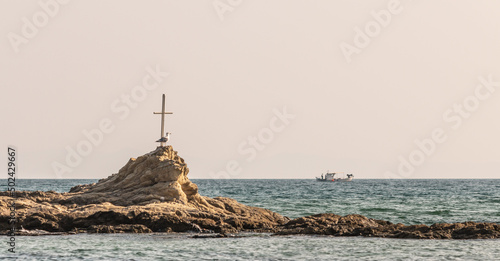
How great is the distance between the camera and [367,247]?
108 feet

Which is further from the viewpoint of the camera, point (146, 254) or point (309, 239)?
point (309, 239)

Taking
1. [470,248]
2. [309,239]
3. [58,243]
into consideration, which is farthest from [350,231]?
[58,243]

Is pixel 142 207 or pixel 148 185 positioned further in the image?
pixel 148 185

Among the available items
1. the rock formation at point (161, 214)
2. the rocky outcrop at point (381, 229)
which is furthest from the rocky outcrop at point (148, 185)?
the rocky outcrop at point (381, 229)

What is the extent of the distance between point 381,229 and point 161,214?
12.7 meters

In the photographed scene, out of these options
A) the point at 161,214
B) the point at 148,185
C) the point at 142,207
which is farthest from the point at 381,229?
the point at 148,185

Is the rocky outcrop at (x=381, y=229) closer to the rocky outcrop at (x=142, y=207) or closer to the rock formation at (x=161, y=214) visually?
the rock formation at (x=161, y=214)

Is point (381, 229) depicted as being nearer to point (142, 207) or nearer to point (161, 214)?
point (161, 214)

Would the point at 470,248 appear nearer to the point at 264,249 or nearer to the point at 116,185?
the point at 264,249

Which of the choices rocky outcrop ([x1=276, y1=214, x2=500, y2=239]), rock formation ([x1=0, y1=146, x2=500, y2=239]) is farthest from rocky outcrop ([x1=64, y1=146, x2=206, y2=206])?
rocky outcrop ([x1=276, y1=214, x2=500, y2=239])

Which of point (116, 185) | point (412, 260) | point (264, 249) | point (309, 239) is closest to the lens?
point (412, 260)

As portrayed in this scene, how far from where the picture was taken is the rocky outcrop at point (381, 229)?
36094mm

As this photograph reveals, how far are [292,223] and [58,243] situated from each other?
14078mm

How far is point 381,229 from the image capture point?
38.3 metres
